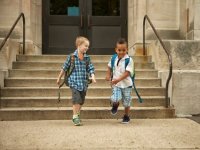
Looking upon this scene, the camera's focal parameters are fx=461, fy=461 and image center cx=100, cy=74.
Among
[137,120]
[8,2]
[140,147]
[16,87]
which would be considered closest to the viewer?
[140,147]

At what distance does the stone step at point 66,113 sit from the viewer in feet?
27.6

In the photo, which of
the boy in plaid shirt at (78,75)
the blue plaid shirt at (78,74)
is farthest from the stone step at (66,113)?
the blue plaid shirt at (78,74)

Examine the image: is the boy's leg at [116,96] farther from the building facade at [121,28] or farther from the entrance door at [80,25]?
the entrance door at [80,25]

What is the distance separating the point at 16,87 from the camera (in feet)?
31.0

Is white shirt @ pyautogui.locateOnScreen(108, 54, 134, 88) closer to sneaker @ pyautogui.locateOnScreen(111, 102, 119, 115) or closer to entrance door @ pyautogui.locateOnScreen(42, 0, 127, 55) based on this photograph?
sneaker @ pyautogui.locateOnScreen(111, 102, 119, 115)

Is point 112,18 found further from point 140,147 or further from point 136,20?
point 140,147

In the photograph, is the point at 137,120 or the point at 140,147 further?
the point at 137,120

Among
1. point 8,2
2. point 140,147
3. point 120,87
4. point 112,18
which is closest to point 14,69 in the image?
point 8,2

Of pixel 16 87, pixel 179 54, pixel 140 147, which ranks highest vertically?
pixel 179 54

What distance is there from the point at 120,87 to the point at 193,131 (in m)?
1.48

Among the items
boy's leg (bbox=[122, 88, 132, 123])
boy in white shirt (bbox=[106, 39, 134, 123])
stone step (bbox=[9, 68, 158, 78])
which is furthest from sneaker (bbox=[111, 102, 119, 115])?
stone step (bbox=[9, 68, 158, 78])

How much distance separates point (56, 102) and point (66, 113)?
0.56m

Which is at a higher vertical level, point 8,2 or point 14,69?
point 8,2

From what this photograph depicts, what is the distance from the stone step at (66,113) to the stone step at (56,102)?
23cm
